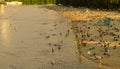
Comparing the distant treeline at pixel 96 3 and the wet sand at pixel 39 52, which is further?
the distant treeline at pixel 96 3

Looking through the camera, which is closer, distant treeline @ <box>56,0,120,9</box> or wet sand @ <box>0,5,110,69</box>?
wet sand @ <box>0,5,110,69</box>

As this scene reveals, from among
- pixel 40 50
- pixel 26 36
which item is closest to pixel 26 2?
pixel 26 36

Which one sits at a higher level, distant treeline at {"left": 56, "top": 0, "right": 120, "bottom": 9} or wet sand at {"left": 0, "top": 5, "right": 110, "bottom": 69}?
wet sand at {"left": 0, "top": 5, "right": 110, "bottom": 69}

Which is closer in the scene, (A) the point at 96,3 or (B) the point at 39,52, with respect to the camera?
(B) the point at 39,52

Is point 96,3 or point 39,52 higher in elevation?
point 39,52

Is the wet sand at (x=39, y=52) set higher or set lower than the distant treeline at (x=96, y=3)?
higher

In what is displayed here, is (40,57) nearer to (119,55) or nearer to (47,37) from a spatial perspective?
(119,55)

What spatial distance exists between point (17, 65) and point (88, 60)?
14.9 ft

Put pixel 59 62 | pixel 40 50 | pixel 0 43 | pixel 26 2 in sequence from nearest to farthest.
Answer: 1. pixel 59 62
2. pixel 40 50
3. pixel 0 43
4. pixel 26 2

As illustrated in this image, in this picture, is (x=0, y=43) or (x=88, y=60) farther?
(x=0, y=43)

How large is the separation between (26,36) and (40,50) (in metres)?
9.00

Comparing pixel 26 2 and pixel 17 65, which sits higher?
pixel 17 65

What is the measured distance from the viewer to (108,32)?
130ft

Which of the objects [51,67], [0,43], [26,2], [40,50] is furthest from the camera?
[26,2]
